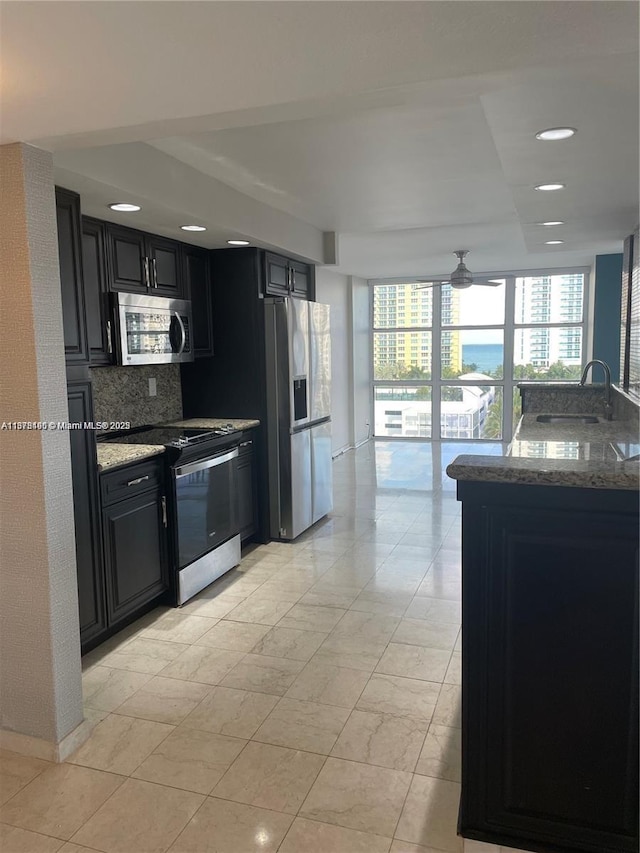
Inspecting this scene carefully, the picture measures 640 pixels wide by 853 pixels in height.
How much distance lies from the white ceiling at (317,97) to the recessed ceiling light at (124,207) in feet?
0.24

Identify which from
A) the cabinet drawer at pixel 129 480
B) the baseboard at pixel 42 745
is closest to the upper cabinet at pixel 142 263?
the cabinet drawer at pixel 129 480

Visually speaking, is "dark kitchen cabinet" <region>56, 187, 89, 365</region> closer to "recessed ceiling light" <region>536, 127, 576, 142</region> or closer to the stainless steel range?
the stainless steel range

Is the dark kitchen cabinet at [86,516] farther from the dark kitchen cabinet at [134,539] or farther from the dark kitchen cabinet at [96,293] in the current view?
the dark kitchen cabinet at [96,293]

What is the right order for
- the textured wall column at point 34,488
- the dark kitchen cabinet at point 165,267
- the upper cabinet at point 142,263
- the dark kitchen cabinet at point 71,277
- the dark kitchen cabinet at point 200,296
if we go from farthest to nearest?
the dark kitchen cabinet at point 200,296
the dark kitchen cabinet at point 165,267
the upper cabinet at point 142,263
the dark kitchen cabinet at point 71,277
the textured wall column at point 34,488

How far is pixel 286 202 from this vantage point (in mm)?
4508

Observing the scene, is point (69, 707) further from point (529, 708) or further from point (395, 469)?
point (395, 469)

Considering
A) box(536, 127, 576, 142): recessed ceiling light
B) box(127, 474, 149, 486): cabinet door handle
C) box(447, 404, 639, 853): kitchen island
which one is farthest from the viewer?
box(127, 474, 149, 486): cabinet door handle

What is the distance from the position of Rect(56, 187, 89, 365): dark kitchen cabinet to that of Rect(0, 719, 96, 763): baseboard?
1480mm

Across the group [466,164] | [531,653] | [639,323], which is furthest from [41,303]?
[639,323]

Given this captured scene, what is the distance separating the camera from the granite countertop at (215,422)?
4.47 meters

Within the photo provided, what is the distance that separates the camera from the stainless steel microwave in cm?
358

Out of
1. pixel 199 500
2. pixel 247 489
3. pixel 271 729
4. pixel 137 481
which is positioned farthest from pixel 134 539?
pixel 247 489


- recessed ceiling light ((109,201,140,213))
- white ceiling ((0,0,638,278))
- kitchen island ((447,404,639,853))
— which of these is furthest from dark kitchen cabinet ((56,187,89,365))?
kitchen island ((447,404,639,853))

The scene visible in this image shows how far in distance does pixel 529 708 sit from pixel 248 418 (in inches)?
129
